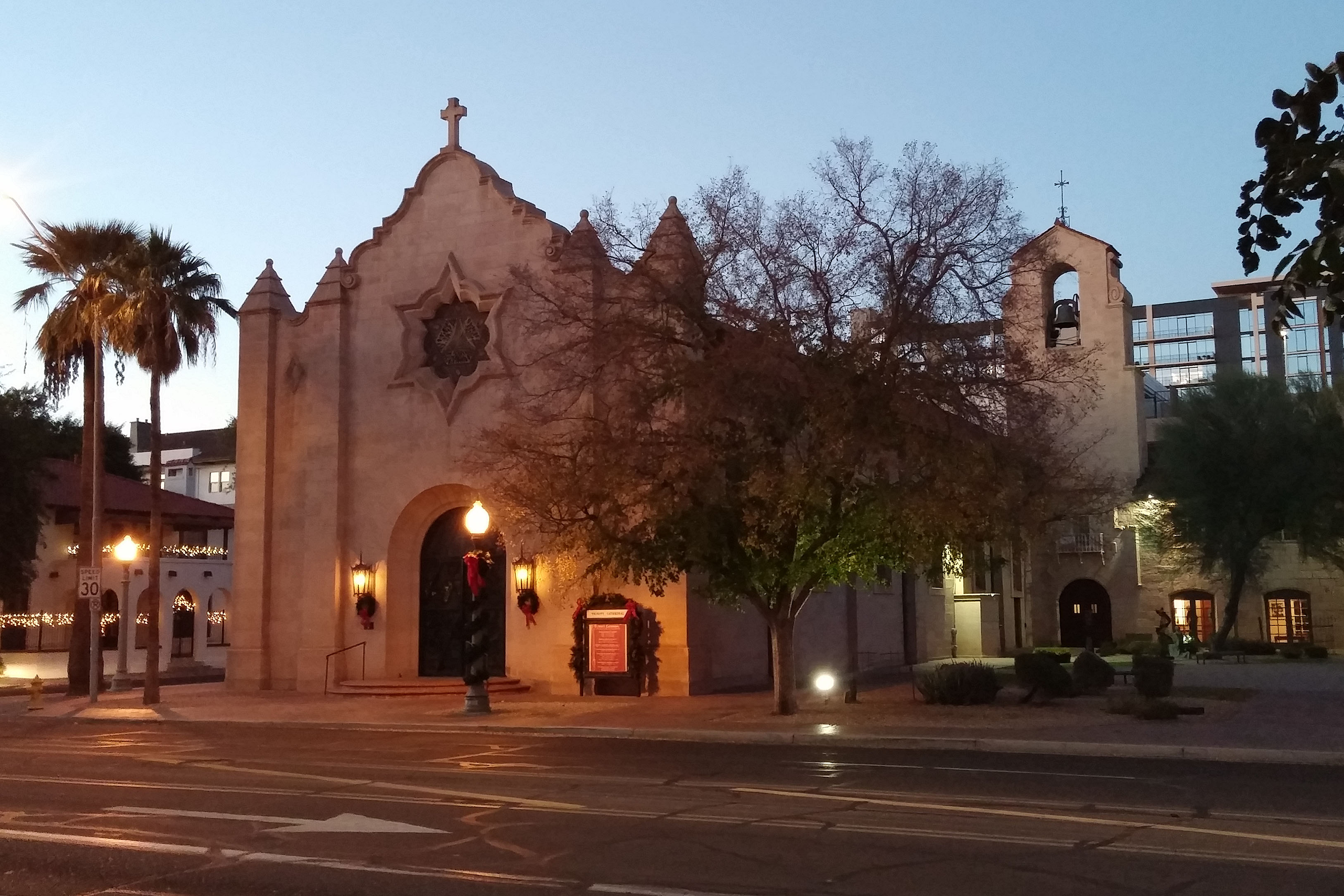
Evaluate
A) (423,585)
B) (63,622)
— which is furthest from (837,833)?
(63,622)

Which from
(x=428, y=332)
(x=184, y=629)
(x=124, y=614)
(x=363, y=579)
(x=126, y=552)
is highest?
(x=428, y=332)

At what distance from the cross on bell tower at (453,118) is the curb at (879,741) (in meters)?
14.1

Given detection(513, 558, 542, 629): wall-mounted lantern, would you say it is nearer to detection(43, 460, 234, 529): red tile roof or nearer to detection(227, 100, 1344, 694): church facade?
detection(227, 100, 1344, 694): church facade

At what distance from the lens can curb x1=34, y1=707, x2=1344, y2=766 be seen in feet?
50.5

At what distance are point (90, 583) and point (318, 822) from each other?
61.1 ft

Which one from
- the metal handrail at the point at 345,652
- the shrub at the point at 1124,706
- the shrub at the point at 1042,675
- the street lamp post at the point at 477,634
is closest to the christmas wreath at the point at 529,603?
the street lamp post at the point at 477,634

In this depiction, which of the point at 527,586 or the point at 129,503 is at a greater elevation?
the point at 129,503

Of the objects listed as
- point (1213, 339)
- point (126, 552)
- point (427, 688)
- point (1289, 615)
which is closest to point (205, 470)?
point (126, 552)

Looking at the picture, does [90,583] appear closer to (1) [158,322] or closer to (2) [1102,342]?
(1) [158,322]

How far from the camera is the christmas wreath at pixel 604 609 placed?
991 inches

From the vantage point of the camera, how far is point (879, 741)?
57.3ft

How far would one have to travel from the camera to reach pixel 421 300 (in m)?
29.4

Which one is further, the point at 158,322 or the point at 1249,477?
the point at 1249,477

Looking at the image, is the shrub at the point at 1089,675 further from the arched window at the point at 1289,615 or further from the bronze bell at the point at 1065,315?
the arched window at the point at 1289,615
